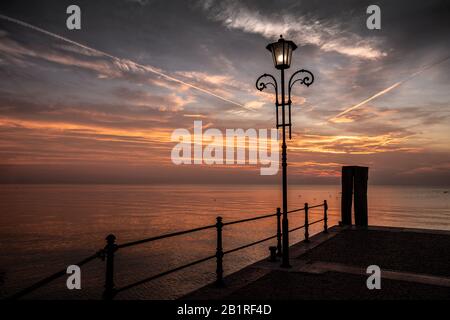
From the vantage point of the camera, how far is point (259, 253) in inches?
834

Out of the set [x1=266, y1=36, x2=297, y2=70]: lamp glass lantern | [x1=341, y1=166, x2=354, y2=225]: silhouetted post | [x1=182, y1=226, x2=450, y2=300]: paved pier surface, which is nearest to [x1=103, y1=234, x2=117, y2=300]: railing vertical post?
[x1=182, y1=226, x2=450, y2=300]: paved pier surface

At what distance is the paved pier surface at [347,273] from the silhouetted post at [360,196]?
3342 mm

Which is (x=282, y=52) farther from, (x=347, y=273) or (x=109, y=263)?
(x=109, y=263)

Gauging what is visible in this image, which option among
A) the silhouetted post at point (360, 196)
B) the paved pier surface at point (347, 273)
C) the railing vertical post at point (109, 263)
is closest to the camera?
the railing vertical post at point (109, 263)

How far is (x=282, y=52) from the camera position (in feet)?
23.9

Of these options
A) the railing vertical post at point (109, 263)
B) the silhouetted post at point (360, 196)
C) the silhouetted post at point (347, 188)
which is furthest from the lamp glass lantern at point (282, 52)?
the silhouetted post at point (360, 196)

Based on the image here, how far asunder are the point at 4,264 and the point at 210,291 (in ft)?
68.5

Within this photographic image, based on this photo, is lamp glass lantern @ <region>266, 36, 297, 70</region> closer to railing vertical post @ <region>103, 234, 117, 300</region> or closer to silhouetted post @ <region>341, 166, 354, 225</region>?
railing vertical post @ <region>103, 234, 117, 300</region>

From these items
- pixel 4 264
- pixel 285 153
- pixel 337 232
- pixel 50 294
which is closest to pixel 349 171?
pixel 337 232

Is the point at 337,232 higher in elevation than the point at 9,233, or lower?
higher

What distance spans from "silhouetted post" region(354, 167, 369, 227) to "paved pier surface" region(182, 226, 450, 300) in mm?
3342

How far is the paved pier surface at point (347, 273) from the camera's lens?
5.04 m

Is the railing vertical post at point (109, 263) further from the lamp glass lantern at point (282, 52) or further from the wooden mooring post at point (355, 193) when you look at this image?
the wooden mooring post at point (355, 193)
